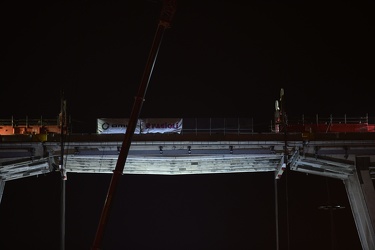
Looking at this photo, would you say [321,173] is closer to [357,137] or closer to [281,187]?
[357,137]

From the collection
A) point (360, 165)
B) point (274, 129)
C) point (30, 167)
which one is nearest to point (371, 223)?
point (360, 165)

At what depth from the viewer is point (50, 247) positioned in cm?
5722

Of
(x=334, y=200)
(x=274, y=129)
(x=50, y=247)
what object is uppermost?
(x=274, y=129)

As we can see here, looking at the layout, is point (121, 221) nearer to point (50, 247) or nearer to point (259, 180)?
point (50, 247)

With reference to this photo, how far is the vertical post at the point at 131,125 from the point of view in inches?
987

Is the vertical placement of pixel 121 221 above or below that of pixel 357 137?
below

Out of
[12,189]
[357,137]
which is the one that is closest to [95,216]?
[12,189]

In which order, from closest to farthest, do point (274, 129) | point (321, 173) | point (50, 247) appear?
1. point (321, 173)
2. point (274, 129)
3. point (50, 247)

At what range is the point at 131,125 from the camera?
2648 cm

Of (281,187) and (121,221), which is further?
(281,187)

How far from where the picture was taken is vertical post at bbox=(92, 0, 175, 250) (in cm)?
2506

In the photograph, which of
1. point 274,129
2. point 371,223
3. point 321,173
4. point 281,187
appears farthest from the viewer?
point 281,187

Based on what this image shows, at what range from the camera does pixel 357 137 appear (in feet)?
133

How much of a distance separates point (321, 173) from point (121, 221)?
22979 mm
